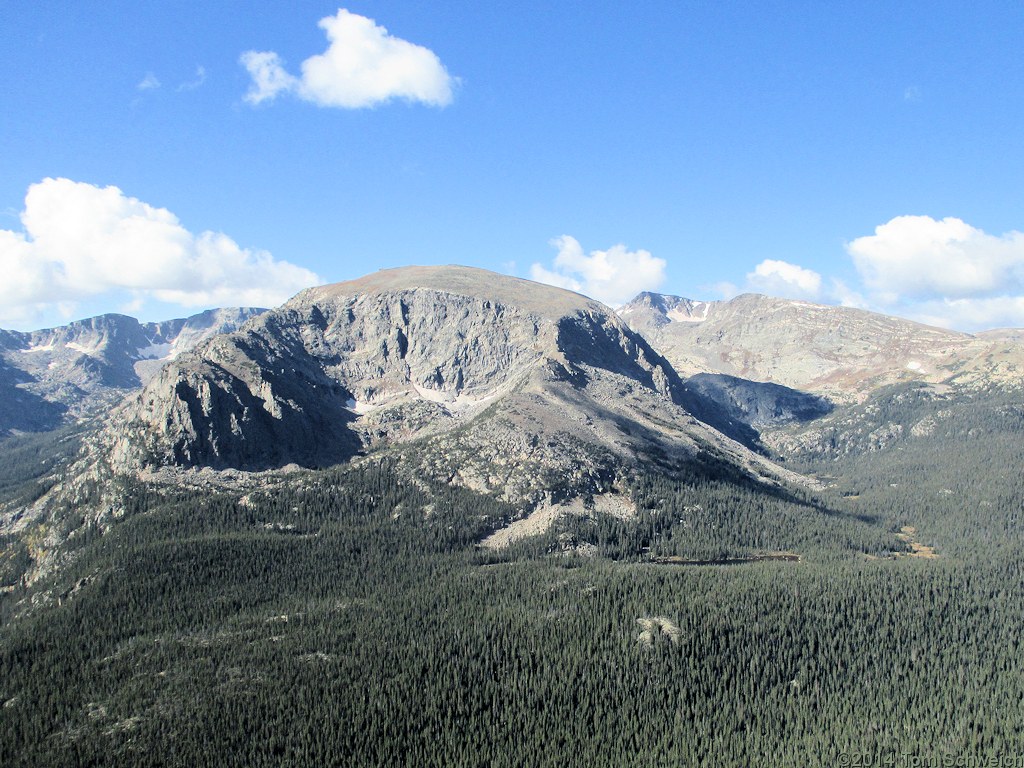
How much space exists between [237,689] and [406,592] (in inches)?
2161

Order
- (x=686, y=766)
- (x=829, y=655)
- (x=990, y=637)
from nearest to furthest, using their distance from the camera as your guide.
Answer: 1. (x=686, y=766)
2. (x=829, y=655)
3. (x=990, y=637)

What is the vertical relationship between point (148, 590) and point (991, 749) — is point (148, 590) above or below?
above

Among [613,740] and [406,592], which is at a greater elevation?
[406,592]

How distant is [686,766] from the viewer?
137 m

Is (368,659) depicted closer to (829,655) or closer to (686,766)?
(686,766)

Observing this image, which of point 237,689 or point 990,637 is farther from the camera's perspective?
point 990,637

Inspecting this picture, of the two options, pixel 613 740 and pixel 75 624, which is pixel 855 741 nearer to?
pixel 613 740

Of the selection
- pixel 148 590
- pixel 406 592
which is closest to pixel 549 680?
pixel 406 592

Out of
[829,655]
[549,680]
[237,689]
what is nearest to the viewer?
[237,689]

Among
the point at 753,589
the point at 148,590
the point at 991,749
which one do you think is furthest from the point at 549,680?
the point at 148,590

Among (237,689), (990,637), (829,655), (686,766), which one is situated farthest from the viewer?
(990,637)

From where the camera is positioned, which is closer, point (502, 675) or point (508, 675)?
point (502, 675)

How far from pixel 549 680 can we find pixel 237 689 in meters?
62.8

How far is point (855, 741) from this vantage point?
144 metres
